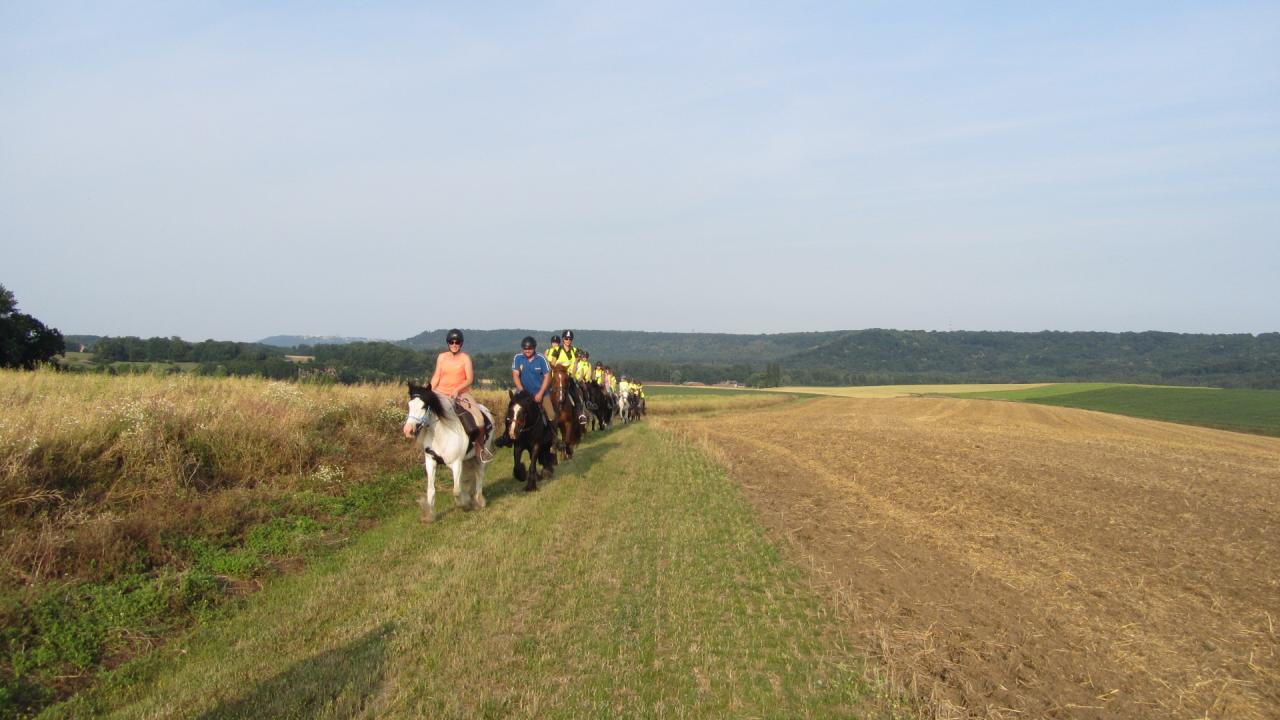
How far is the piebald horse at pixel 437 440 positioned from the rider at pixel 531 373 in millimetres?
2126

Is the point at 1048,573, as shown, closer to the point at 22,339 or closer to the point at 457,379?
the point at 457,379

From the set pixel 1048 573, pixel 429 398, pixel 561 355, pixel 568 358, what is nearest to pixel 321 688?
pixel 429 398

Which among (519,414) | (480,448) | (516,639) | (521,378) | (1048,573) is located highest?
(521,378)

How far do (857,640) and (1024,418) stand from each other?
3746 cm

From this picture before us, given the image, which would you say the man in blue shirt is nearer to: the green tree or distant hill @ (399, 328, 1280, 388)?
the green tree

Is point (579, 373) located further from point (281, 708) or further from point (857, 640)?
point (281, 708)

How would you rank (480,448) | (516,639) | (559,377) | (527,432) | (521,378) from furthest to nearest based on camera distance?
(559,377), (521,378), (527,432), (480,448), (516,639)

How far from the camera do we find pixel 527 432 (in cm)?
1179

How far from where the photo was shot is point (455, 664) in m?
4.93

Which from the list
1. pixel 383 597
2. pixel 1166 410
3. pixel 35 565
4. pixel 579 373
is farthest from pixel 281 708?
pixel 1166 410

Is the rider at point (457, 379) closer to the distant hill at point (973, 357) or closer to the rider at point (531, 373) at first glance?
the rider at point (531, 373)

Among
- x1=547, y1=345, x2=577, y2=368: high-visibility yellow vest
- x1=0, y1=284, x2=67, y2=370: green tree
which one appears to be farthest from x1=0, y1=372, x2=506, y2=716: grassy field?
x1=0, y1=284, x2=67, y2=370: green tree

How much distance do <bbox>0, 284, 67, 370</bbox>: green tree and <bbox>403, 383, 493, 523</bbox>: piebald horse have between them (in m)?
18.8

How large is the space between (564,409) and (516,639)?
940cm
